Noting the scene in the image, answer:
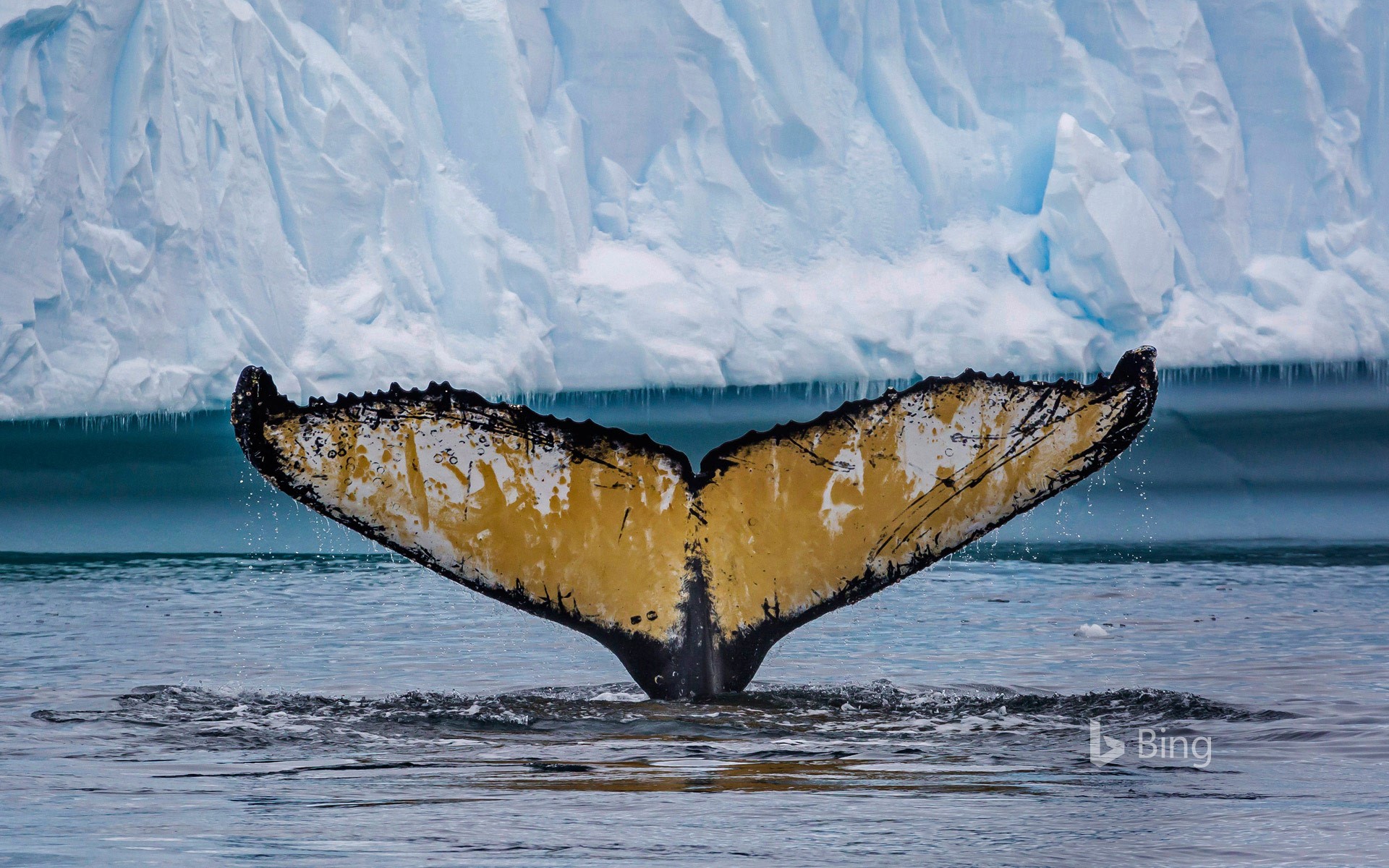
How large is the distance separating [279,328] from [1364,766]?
17.6 meters

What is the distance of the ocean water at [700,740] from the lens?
9.20 ft

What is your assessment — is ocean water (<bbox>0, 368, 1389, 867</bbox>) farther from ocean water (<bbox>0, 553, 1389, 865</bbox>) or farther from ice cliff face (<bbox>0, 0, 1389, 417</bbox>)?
ice cliff face (<bbox>0, 0, 1389, 417</bbox>)

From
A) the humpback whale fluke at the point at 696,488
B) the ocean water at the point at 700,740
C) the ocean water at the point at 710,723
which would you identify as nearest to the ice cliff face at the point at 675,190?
the ocean water at the point at 710,723

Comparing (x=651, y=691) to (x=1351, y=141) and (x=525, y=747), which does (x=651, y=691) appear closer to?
(x=525, y=747)

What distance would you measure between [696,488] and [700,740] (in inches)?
25.7

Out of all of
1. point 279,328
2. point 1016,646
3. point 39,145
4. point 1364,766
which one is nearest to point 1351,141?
point 279,328

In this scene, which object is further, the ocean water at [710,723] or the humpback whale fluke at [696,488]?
the humpback whale fluke at [696,488]

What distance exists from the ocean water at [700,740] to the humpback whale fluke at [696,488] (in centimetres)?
42

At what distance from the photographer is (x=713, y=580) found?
405cm

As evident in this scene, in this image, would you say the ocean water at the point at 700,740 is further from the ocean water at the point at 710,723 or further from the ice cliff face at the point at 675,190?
the ice cliff face at the point at 675,190

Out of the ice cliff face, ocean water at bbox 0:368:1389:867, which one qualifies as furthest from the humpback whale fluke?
the ice cliff face

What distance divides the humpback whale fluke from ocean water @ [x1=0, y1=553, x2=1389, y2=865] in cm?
42

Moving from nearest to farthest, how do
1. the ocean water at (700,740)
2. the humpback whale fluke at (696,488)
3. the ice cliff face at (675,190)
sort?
the ocean water at (700,740) < the humpback whale fluke at (696,488) < the ice cliff face at (675,190)

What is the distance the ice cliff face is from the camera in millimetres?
17703
